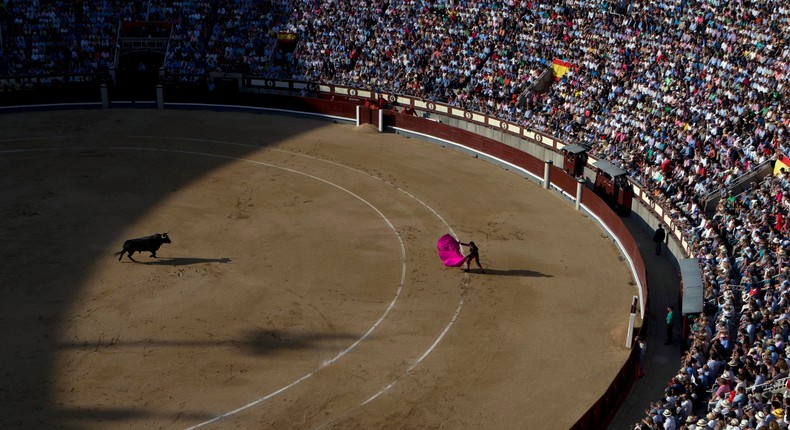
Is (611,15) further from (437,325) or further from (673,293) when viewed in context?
(437,325)

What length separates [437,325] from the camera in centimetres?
2731

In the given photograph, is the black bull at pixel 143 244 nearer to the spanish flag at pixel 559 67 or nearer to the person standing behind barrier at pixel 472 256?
the person standing behind barrier at pixel 472 256

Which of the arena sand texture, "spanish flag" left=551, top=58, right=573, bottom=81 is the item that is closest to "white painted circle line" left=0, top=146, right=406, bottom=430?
the arena sand texture

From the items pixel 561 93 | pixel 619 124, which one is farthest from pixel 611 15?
pixel 619 124

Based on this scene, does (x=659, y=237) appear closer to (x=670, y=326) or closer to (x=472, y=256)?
(x=670, y=326)

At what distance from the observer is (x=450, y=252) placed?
31.3 metres

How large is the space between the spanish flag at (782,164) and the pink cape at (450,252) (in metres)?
11.5

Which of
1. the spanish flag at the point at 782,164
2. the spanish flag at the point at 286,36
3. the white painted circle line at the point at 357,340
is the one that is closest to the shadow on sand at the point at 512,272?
the white painted circle line at the point at 357,340

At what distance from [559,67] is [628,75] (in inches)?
190

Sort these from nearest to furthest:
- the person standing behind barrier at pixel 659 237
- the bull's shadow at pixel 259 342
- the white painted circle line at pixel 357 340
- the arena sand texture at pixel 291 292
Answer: the white painted circle line at pixel 357 340
the arena sand texture at pixel 291 292
the bull's shadow at pixel 259 342
the person standing behind barrier at pixel 659 237

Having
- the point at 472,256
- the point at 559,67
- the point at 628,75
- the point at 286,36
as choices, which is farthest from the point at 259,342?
the point at 286,36

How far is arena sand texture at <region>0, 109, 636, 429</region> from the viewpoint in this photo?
23.3 meters

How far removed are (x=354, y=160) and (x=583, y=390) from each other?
20571mm

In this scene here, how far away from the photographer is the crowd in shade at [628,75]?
2342 centimetres
